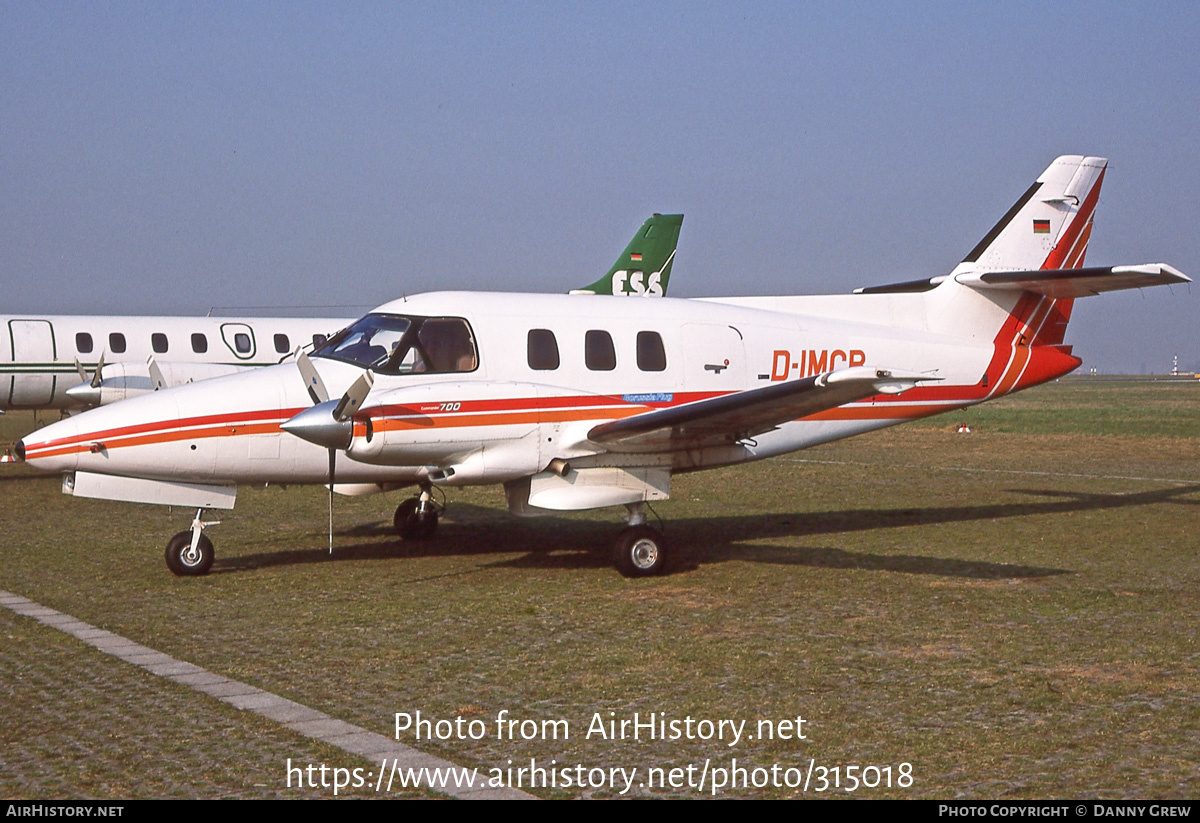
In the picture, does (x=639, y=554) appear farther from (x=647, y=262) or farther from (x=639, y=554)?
(x=647, y=262)

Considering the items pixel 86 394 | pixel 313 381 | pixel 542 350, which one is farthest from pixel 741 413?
pixel 86 394

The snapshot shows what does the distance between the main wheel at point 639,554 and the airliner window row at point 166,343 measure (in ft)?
45.1

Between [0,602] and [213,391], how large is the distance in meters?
2.71

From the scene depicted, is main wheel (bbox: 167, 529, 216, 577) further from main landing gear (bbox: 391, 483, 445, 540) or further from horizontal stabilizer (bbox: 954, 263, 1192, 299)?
horizontal stabilizer (bbox: 954, 263, 1192, 299)

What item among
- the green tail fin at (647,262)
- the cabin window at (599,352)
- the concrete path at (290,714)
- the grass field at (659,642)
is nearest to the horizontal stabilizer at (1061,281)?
the grass field at (659,642)

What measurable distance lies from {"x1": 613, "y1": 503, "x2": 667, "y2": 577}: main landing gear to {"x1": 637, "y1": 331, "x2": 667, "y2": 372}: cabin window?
1.97 meters

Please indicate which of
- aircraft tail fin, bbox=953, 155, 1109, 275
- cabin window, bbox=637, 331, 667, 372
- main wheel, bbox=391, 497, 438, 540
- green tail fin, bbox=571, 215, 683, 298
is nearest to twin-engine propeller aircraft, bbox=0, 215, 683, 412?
green tail fin, bbox=571, 215, 683, 298

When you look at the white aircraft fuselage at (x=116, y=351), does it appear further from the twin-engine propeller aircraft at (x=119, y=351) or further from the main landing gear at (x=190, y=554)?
the main landing gear at (x=190, y=554)

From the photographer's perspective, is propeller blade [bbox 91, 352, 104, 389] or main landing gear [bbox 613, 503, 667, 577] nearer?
main landing gear [bbox 613, 503, 667, 577]

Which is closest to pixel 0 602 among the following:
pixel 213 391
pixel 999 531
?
pixel 213 391

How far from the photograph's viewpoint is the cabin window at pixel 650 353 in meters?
13.1

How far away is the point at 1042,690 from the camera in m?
7.40

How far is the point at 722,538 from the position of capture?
14.9m

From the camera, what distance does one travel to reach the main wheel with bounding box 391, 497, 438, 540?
14867 mm
